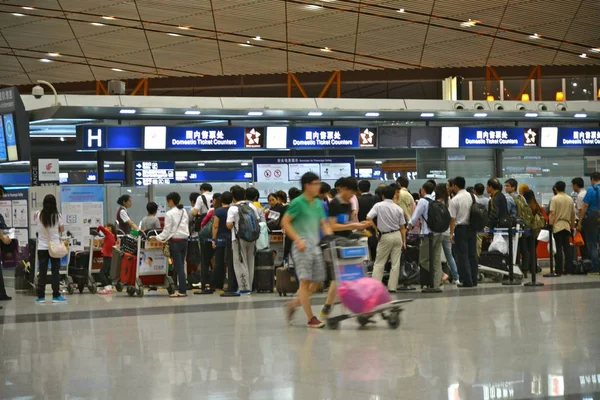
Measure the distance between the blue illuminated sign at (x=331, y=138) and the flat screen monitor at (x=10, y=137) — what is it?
6125mm

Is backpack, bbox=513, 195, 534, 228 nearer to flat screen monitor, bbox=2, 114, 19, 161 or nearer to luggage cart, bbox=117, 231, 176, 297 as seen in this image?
luggage cart, bbox=117, 231, 176, 297

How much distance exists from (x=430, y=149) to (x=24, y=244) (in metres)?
9.60

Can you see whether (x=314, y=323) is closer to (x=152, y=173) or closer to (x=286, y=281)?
(x=286, y=281)

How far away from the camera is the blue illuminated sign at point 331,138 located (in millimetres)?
21609

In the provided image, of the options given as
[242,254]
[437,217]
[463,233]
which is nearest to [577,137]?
[463,233]

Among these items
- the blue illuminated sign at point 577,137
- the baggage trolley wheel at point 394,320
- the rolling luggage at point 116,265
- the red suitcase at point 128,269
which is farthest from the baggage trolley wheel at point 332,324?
the blue illuminated sign at point 577,137

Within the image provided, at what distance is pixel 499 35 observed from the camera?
31828 mm

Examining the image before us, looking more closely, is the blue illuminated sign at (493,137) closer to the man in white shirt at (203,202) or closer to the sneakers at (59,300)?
the man in white shirt at (203,202)

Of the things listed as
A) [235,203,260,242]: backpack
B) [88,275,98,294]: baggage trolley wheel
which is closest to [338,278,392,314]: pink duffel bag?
[235,203,260,242]: backpack

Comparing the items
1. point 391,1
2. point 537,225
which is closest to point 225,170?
point 391,1

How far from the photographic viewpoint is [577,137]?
24109 mm

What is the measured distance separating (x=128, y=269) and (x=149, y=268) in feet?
1.18

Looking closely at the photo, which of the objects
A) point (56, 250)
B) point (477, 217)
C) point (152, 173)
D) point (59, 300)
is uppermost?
point (152, 173)

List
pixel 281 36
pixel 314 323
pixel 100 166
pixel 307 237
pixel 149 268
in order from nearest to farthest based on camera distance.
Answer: pixel 307 237 < pixel 314 323 < pixel 149 268 < pixel 100 166 < pixel 281 36
